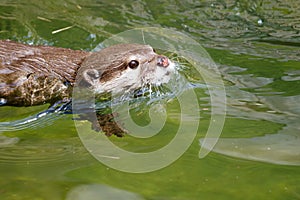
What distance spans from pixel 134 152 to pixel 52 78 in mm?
1466

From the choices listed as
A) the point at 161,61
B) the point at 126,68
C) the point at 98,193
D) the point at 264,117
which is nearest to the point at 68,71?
the point at 126,68

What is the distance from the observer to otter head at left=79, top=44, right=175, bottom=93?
350 cm

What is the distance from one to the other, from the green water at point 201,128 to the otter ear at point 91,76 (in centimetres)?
34

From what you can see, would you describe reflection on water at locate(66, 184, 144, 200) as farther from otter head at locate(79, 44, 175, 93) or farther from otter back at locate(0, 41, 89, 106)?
otter back at locate(0, 41, 89, 106)

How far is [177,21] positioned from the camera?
575 cm

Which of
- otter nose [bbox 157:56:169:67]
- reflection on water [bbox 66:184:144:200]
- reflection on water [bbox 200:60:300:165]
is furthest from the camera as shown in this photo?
otter nose [bbox 157:56:169:67]

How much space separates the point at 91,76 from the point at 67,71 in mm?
216

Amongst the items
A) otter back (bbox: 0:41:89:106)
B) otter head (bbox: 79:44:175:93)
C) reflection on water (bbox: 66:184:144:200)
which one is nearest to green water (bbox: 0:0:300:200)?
reflection on water (bbox: 66:184:144:200)

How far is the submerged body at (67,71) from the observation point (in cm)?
352

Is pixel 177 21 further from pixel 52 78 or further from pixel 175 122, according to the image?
pixel 175 122

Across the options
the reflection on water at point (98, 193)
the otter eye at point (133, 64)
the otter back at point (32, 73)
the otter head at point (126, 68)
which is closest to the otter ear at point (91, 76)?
the otter head at point (126, 68)

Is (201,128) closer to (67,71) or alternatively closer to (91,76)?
(91,76)

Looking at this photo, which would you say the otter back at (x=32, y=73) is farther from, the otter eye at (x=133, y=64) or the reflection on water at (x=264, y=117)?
the reflection on water at (x=264, y=117)

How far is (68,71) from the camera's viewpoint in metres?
3.64
